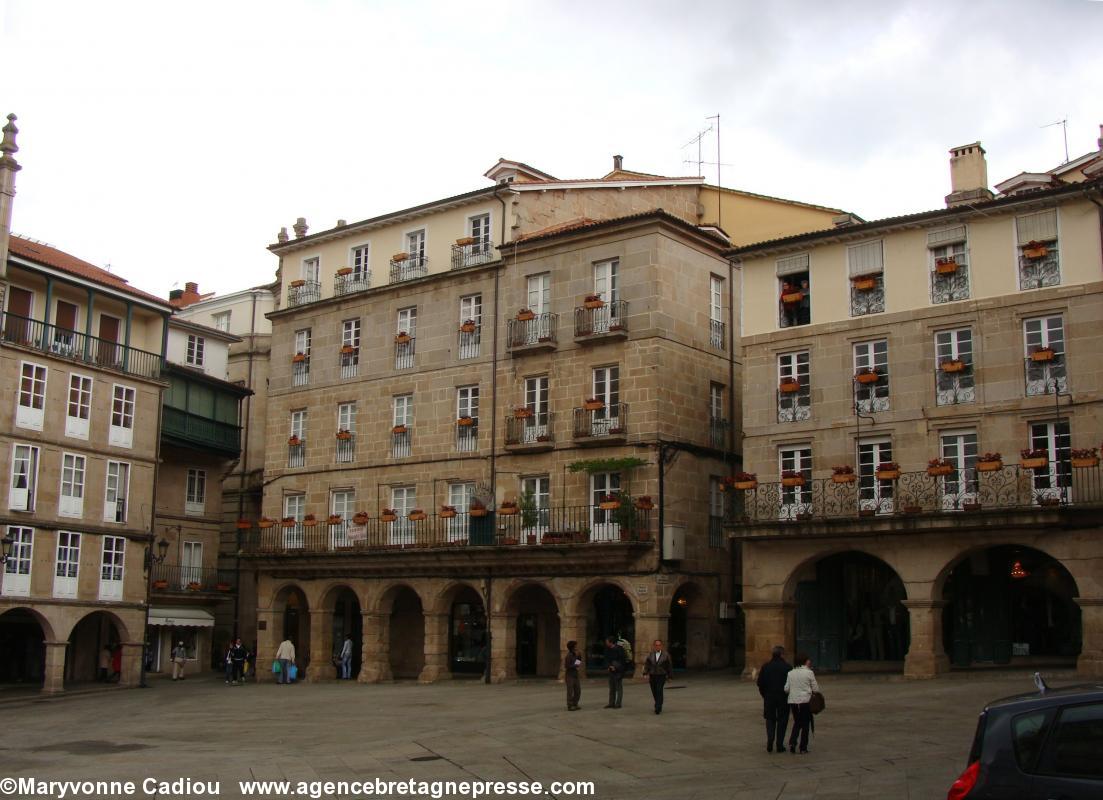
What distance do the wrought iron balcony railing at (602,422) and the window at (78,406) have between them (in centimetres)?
1633

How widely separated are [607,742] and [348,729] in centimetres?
624

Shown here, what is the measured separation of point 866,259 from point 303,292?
21.9 meters

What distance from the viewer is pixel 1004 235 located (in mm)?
30734

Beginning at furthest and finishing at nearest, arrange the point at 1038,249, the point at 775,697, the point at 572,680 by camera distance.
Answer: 1. the point at 1038,249
2. the point at 572,680
3. the point at 775,697

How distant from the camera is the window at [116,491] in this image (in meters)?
41.9

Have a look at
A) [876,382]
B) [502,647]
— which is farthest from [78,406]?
[876,382]

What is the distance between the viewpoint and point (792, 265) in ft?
112

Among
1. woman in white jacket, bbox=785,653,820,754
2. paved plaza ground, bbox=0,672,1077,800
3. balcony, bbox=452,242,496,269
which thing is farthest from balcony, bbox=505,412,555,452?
woman in white jacket, bbox=785,653,820,754

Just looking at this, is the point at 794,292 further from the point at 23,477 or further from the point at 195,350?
the point at 195,350

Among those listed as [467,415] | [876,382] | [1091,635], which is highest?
[467,415]

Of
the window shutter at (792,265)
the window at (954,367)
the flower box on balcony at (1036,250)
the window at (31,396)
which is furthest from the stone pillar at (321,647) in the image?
the flower box on balcony at (1036,250)

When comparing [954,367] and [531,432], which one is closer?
[954,367]

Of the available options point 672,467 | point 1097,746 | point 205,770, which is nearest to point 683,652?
point 672,467

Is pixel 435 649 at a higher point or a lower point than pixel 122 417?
lower
